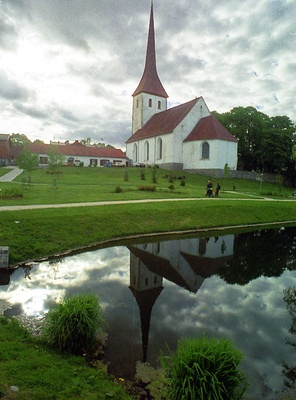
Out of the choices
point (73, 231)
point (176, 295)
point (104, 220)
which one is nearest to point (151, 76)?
point (104, 220)

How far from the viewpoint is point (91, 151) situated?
221 feet

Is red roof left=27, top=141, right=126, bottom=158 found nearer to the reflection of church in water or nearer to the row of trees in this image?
the row of trees

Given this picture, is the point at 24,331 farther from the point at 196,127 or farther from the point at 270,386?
the point at 196,127

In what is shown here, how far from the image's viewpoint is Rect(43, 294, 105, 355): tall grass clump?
194 inches

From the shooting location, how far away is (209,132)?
149ft

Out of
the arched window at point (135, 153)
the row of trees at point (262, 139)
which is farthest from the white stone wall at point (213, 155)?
the arched window at point (135, 153)

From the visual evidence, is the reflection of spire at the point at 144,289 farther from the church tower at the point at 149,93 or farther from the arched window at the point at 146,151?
the church tower at the point at 149,93

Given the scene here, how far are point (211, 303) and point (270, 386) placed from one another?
285cm

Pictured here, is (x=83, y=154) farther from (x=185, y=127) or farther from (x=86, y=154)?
(x=185, y=127)

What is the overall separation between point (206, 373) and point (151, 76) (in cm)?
6232

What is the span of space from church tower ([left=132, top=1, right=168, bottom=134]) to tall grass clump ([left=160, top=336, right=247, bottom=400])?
58.7m

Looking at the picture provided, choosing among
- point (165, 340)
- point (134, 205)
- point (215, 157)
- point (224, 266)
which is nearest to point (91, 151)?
point (215, 157)

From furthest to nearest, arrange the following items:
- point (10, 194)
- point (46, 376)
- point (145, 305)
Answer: point (10, 194) < point (145, 305) < point (46, 376)

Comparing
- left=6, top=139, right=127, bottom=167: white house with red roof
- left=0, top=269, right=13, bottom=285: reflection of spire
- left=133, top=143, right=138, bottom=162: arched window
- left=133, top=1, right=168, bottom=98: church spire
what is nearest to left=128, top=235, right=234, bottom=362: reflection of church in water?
left=0, top=269, right=13, bottom=285: reflection of spire
